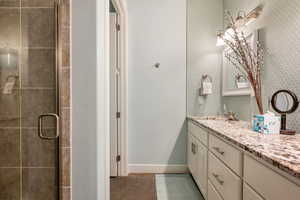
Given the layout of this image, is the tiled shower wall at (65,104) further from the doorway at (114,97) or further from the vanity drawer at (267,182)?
the doorway at (114,97)

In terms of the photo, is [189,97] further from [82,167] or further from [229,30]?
[82,167]

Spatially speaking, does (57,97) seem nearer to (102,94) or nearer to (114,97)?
(102,94)

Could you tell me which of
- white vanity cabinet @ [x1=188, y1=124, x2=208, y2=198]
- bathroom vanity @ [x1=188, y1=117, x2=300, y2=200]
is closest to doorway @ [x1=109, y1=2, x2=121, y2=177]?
white vanity cabinet @ [x1=188, y1=124, x2=208, y2=198]

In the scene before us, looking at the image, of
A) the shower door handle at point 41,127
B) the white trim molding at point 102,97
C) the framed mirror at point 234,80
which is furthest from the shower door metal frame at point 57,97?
the framed mirror at point 234,80

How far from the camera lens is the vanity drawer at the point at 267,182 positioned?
0.72 metres

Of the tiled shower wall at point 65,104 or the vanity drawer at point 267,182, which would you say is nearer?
the vanity drawer at point 267,182

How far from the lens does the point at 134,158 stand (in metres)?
3.06

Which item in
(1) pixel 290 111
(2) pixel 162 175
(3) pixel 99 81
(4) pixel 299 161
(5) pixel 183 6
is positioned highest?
(5) pixel 183 6

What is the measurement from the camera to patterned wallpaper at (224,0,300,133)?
148cm

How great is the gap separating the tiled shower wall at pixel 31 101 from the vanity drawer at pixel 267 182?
102 cm

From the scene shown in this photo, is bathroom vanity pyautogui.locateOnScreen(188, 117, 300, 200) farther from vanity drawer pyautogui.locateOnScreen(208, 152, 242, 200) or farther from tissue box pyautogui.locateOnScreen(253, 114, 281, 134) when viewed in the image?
tissue box pyautogui.locateOnScreen(253, 114, 281, 134)

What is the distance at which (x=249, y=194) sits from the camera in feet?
3.36

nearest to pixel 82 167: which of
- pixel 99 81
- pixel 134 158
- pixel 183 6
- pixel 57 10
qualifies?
pixel 99 81

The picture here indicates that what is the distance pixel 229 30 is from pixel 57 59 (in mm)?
2096
